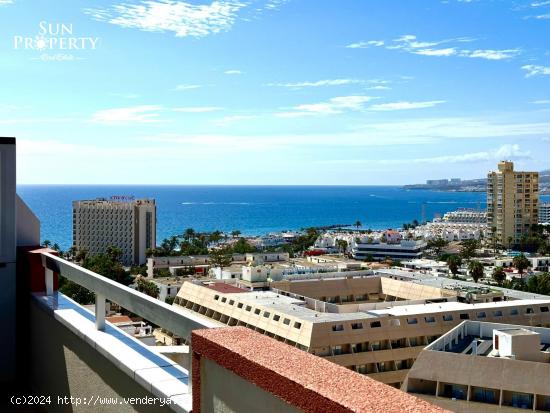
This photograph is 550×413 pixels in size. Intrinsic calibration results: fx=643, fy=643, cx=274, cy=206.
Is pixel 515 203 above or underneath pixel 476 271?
above

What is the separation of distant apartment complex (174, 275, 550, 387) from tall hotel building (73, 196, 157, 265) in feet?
137

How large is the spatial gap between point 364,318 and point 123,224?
172 ft

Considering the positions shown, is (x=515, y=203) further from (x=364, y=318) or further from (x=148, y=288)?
(x=364, y=318)

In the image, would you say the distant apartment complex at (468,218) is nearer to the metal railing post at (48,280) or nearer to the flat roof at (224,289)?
the flat roof at (224,289)

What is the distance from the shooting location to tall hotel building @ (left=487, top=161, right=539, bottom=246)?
3098 inches

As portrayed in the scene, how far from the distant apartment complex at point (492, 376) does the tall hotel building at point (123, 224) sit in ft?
187

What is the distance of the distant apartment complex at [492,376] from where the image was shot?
12312mm

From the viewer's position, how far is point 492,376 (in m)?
12.6

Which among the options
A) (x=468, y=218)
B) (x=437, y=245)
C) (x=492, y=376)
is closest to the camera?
(x=492, y=376)

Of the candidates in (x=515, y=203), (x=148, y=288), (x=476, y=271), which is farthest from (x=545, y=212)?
(x=148, y=288)

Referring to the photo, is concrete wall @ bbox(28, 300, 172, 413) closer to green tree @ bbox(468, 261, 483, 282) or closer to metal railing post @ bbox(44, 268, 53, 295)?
metal railing post @ bbox(44, 268, 53, 295)

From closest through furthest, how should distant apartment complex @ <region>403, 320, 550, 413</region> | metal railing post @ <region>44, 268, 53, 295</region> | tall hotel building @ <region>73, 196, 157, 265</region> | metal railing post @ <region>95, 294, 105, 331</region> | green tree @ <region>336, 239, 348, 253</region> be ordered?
1. metal railing post @ <region>95, 294, 105, 331</region>
2. metal railing post @ <region>44, 268, 53, 295</region>
3. distant apartment complex @ <region>403, 320, 550, 413</region>
4. tall hotel building @ <region>73, 196, 157, 265</region>
5. green tree @ <region>336, 239, 348, 253</region>

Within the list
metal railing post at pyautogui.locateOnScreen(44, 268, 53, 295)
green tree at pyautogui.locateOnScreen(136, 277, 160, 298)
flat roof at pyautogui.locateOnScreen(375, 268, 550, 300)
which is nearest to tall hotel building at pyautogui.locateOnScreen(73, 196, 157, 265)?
green tree at pyautogui.locateOnScreen(136, 277, 160, 298)

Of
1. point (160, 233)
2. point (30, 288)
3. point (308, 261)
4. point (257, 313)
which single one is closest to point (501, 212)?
point (308, 261)
